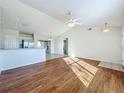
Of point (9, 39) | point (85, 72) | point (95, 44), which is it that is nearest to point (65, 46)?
point (95, 44)

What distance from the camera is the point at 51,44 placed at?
10.5 meters

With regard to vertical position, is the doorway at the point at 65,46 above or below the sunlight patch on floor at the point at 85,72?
above

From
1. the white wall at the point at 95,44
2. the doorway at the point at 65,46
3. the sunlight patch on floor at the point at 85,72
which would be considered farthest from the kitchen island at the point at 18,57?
the doorway at the point at 65,46

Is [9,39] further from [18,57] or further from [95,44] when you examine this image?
[95,44]

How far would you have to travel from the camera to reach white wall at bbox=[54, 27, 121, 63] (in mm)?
5824

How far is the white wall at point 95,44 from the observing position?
5.82 metres

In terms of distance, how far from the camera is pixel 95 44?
6.85m

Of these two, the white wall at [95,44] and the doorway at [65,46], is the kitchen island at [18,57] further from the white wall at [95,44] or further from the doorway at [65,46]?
the doorway at [65,46]

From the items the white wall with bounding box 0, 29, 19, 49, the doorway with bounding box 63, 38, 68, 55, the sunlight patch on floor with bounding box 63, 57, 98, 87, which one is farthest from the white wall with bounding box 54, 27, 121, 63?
the white wall with bounding box 0, 29, 19, 49

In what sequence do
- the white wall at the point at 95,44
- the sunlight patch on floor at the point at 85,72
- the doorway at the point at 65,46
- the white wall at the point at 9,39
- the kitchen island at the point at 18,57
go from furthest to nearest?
the doorway at the point at 65,46
the white wall at the point at 95,44
the white wall at the point at 9,39
the kitchen island at the point at 18,57
the sunlight patch on floor at the point at 85,72

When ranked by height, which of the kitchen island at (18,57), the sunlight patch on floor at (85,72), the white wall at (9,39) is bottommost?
the sunlight patch on floor at (85,72)

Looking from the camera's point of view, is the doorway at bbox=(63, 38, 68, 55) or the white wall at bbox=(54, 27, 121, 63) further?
the doorway at bbox=(63, 38, 68, 55)

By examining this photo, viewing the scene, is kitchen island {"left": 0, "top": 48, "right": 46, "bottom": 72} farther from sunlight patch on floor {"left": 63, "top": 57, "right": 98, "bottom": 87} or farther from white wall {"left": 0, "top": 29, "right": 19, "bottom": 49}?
sunlight patch on floor {"left": 63, "top": 57, "right": 98, "bottom": 87}

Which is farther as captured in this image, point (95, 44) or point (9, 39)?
point (95, 44)
